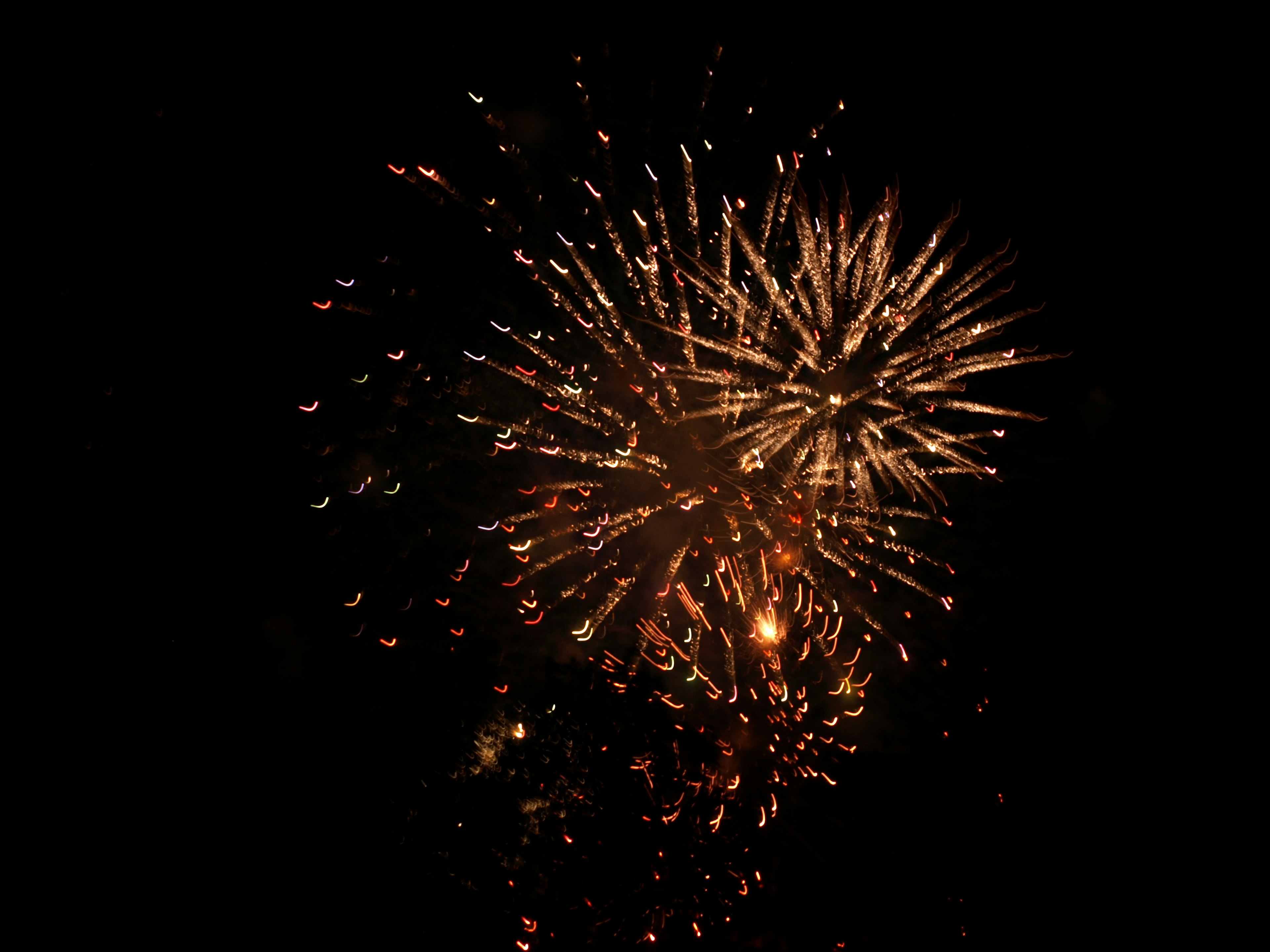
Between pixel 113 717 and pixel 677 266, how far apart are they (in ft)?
20.8

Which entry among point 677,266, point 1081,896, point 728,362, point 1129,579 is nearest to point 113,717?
point 677,266

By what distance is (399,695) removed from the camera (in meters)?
→ 5.68

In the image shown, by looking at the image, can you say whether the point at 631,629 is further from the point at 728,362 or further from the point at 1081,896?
the point at 1081,896

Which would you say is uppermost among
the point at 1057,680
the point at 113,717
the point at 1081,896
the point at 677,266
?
the point at 677,266

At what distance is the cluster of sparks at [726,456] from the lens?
4.72 m

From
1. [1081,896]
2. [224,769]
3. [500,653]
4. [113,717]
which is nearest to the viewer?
[113,717]

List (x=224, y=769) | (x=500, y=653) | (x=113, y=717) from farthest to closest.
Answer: (x=500, y=653), (x=224, y=769), (x=113, y=717)

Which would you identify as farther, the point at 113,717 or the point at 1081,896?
the point at 1081,896

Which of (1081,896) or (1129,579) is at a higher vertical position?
(1129,579)

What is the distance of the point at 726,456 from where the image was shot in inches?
233

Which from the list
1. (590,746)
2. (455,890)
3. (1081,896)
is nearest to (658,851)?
(590,746)

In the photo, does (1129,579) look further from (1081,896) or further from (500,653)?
(500,653)

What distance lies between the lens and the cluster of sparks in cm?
472

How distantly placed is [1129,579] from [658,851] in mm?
6008
